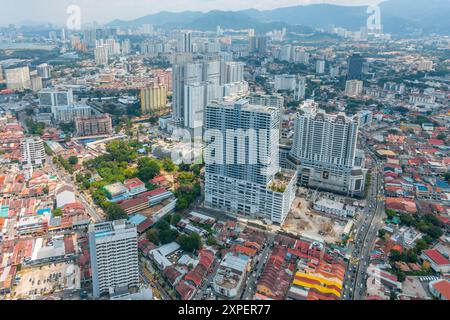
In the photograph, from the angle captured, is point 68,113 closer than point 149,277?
No

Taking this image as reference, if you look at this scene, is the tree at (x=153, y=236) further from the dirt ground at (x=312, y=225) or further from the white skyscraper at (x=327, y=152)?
the white skyscraper at (x=327, y=152)

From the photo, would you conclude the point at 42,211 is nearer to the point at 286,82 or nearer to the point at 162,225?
the point at 162,225

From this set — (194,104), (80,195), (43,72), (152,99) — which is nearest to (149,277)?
(80,195)

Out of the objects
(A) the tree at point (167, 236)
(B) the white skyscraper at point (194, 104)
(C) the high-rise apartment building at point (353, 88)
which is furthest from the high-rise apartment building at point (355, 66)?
(A) the tree at point (167, 236)

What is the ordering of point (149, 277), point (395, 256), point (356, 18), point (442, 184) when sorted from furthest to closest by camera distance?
point (356, 18), point (442, 184), point (395, 256), point (149, 277)
